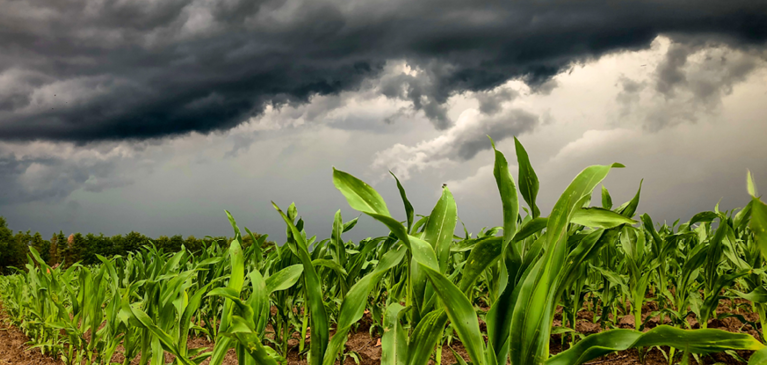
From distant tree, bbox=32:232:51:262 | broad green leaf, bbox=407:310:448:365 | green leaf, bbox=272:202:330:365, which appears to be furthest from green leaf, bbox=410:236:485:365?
distant tree, bbox=32:232:51:262

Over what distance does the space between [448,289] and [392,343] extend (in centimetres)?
41

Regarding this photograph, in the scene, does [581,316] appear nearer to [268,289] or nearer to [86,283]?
[268,289]

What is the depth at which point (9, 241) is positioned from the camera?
1186 inches

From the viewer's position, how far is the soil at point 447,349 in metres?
2.31

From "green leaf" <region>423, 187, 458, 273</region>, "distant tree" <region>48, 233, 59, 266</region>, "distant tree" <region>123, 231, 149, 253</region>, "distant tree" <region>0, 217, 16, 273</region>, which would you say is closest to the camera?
A: "green leaf" <region>423, 187, 458, 273</region>

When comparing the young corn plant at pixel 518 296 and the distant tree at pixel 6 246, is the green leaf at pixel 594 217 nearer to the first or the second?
the young corn plant at pixel 518 296

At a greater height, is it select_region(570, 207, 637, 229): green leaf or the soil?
select_region(570, 207, 637, 229): green leaf

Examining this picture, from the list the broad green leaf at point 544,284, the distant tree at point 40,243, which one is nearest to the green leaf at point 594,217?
the broad green leaf at point 544,284

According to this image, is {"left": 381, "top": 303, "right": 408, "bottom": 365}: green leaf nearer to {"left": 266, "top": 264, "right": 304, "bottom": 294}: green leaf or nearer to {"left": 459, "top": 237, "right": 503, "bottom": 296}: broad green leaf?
{"left": 459, "top": 237, "right": 503, "bottom": 296}: broad green leaf

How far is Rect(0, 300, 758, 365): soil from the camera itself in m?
2.31

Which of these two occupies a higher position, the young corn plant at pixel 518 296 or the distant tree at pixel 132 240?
the young corn plant at pixel 518 296

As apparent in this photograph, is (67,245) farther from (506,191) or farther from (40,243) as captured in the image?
(506,191)

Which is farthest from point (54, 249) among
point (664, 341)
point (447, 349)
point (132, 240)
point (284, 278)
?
point (664, 341)

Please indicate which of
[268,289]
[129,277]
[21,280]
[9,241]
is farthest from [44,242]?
[268,289]
